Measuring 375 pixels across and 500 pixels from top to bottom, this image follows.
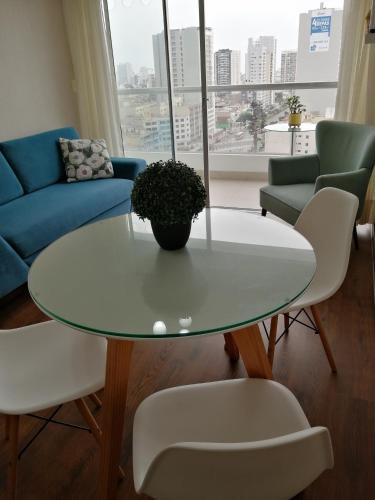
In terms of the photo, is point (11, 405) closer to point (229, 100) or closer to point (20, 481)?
point (20, 481)

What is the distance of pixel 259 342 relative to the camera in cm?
131

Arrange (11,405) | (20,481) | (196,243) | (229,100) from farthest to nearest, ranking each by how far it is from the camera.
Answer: (229,100) → (196,243) → (20,481) → (11,405)

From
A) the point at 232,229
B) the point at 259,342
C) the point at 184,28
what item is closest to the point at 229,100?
the point at 184,28

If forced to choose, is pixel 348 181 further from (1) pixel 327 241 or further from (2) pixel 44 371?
(2) pixel 44 371

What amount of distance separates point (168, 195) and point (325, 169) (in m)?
2.29

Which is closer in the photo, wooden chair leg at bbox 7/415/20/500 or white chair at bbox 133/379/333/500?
white chair at bbox 133/379/333/500

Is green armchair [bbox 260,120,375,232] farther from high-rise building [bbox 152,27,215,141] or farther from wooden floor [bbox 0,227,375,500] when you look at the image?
high-rise building [bbox 152,27,215,141]

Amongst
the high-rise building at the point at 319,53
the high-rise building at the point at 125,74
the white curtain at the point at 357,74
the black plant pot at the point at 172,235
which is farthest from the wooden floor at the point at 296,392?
the high-rise building at the point at 319,53

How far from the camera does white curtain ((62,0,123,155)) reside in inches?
148

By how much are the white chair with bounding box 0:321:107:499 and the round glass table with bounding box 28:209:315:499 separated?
0.34ft

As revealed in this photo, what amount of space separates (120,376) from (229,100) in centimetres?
426

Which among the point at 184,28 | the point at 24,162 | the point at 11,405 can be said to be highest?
the point at 184,28

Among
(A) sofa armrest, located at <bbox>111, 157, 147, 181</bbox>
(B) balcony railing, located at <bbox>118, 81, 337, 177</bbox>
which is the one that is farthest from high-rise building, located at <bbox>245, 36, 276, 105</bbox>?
(A) sofa armrest, located at <bbox>111, 157, 147, 181</bbox>

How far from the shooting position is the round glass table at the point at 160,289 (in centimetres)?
106
